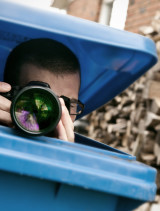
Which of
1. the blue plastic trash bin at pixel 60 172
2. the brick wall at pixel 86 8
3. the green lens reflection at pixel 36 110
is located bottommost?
the blue plastic trash bin at pixel 60 172

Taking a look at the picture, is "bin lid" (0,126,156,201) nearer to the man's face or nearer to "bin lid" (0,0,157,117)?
"bin lid" (0,0,157,117)

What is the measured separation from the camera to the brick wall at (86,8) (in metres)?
5.48

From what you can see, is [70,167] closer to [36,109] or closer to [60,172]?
[60,172]

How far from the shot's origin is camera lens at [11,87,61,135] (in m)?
0.72

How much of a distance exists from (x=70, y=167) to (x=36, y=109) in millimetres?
207

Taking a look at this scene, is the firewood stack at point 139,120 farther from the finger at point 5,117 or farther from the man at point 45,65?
the finger at point 5,117

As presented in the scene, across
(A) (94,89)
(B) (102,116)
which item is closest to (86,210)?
(A) (94,89)

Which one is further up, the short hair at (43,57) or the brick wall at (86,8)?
the brick wall at (86,8)

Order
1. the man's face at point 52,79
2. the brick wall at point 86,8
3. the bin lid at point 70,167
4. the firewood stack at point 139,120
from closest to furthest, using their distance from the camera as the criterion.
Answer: the bin lid at point 70,167 → the man's face at point 52,79 → the firewood stack at point 139,120 → the brick wall at point 86,8

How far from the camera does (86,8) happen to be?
5.92 meters

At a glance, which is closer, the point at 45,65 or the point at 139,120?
the point at 45,65

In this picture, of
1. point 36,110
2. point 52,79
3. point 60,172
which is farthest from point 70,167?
point 52,79

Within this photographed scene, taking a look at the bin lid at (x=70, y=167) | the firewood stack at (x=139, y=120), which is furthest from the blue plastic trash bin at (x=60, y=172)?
the firewood stack at (x=139, y=120)

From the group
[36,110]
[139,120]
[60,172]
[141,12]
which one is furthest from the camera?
[141,12]
